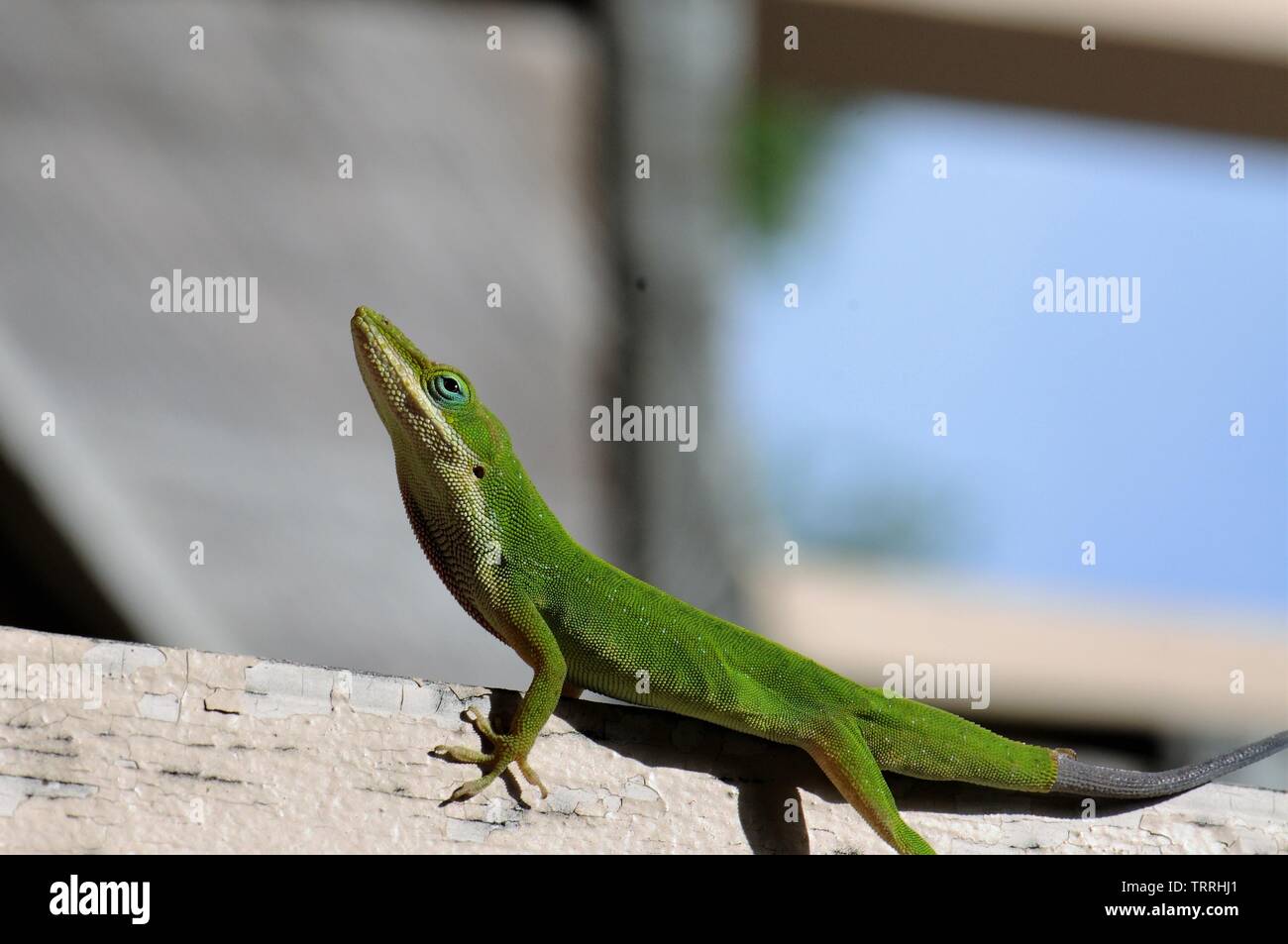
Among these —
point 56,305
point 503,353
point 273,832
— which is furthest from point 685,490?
point 273,832

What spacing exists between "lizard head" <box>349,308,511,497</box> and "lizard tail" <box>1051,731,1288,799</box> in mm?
1672

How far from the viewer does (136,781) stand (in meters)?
2.04

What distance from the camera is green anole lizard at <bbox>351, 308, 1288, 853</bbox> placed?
9.57 feet

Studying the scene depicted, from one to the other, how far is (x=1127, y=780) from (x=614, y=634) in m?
1.33

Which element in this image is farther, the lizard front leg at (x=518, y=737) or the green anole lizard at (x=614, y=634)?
the green anole lizard at (x=614, y=634)

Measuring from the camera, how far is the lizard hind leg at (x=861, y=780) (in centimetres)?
264
